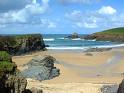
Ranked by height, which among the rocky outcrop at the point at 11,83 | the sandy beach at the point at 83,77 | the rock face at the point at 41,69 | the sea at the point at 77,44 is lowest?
the sea at the point at 77,44

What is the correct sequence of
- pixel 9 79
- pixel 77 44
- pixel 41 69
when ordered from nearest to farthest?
pixel 9 79
pixel 41 69
pixel 77 44

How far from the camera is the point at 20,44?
5997 centimetres

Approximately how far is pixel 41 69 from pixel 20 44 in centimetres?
2940

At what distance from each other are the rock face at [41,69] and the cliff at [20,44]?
832 inches

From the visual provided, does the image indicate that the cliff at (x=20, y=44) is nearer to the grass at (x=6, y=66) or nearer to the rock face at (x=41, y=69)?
the rock face at (x=41, y=69)

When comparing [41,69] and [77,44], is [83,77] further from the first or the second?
[77,44]

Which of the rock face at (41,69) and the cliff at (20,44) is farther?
the cliff at (20,44)

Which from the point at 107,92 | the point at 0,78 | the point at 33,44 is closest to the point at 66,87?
the point at 107,92

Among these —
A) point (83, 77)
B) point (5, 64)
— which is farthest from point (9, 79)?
point (83, 77)

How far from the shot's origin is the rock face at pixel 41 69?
29680 millimetres

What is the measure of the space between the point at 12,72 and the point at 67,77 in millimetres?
15723

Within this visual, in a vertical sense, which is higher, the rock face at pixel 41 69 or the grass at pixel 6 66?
the grass at pixel 6 66

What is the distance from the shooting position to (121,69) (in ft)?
123

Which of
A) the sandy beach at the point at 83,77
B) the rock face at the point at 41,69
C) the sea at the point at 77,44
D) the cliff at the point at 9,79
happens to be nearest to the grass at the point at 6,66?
the cliff at the point at 9,79
